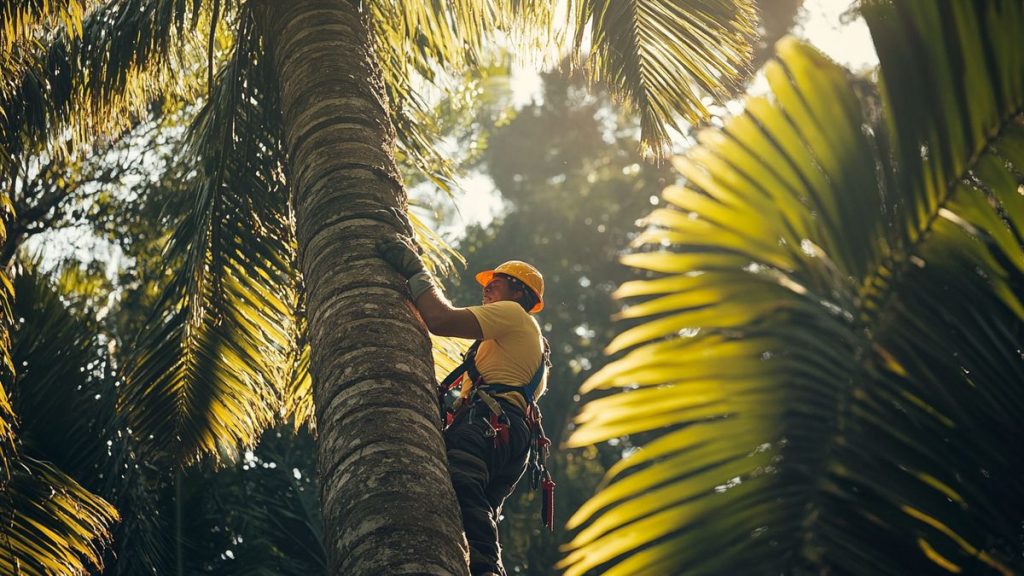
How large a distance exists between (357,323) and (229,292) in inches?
88.6

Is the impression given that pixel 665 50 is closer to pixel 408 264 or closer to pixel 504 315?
pixel 504 315

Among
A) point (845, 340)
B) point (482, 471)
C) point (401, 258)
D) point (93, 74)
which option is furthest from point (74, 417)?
point (845, 340)

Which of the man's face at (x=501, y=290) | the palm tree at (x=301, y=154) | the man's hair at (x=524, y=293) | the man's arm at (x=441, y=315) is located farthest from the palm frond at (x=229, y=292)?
the man's arm at (x=441, y=315)

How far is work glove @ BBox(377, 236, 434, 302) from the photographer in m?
3.55

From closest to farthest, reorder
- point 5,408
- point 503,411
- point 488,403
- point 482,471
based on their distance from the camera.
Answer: point 482,471, point 488,403, point 503,411, point 5,408

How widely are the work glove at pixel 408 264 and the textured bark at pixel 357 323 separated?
0.04 m

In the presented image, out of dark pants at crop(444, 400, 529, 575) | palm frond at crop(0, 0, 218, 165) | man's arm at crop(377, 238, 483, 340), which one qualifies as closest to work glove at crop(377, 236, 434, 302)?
man's arm at crop(377, 238, 483, 340)

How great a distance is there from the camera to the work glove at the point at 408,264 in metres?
3.55

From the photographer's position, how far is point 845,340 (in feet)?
5.90

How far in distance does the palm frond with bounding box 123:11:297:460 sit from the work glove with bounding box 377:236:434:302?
188 cm

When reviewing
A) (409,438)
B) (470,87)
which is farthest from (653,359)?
(470,87)

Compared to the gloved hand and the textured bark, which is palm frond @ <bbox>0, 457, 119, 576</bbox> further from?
the gloved hand

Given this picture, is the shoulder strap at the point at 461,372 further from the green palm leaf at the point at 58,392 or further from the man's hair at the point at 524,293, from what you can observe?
the green palm leaf at the point at 58,392

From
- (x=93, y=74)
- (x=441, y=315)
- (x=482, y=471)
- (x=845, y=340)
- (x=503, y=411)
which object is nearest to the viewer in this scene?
(x=845, y=340)
